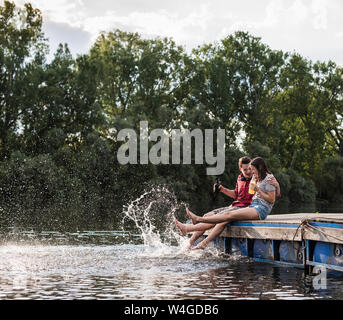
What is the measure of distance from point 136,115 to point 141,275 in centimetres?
3668

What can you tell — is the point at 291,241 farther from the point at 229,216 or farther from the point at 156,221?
the point at 156,221

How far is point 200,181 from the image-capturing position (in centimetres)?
4644

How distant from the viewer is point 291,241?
10.6 meters

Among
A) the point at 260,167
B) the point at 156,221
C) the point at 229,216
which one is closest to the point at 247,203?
the point at 229,216

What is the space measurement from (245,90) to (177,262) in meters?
50.3

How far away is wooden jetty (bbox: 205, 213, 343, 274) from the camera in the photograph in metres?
9.18

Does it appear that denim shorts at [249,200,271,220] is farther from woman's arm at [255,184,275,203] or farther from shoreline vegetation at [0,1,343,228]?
shoreline vegetation at [0,1,343,228]

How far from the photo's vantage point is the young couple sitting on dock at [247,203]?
1105 centimetres

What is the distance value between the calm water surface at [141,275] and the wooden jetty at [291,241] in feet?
0.75

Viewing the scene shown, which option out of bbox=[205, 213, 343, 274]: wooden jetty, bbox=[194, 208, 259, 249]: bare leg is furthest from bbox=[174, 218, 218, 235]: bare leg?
bbox=[205, 213, 343, 274]: wooden jetty

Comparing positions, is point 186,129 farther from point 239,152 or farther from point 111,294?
point 111,294

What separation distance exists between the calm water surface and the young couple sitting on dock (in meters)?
0.58

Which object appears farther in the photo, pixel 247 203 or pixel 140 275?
pixel 247 203
